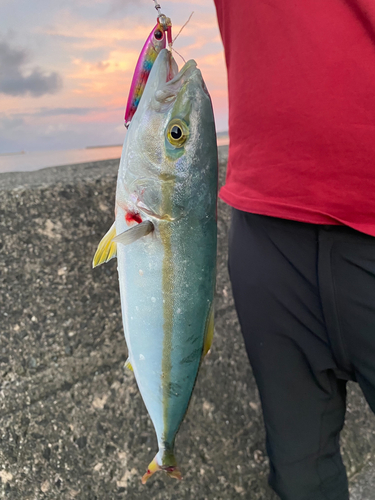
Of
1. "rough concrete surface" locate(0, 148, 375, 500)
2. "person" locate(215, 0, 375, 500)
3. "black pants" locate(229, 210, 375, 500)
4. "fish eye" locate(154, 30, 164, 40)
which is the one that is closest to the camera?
"fish eye" locate(154, 30, 164, 40)

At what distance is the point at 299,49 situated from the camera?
33.3 inches

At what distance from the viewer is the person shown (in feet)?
2.70

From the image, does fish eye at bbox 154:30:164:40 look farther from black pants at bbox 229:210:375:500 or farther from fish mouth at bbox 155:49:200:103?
black pants at bbox 229:210:375:500

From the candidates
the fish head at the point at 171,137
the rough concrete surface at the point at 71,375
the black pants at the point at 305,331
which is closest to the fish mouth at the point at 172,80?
the fish head at the point at 171,137

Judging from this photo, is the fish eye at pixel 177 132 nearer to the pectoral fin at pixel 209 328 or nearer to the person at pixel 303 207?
the person at pixel 303 207

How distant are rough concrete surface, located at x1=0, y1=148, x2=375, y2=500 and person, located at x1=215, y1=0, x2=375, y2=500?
1.96 ft

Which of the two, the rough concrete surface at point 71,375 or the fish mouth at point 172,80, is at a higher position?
the fish mouth at point 172,80

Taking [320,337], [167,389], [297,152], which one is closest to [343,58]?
[297,152]

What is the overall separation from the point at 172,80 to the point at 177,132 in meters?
0.10

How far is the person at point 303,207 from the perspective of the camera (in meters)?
0.82

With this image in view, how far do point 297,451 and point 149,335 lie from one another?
2.22ft

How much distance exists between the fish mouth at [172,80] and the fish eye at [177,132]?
1.9 inches

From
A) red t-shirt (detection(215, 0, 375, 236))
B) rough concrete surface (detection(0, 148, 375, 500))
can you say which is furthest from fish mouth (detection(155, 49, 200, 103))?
rough concrete surface (detection(0, 148, 375, 500))

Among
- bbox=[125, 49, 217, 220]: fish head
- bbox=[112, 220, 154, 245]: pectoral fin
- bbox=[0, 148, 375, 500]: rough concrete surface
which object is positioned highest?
bbox=[125, 49, 217, 220]: fish head
